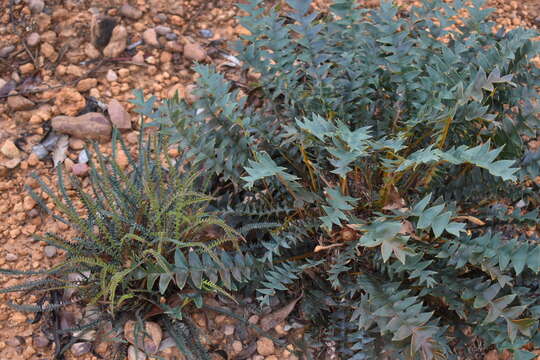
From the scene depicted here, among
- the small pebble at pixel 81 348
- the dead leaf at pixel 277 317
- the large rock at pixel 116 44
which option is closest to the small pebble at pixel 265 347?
the dead leaf at pixel 277 317

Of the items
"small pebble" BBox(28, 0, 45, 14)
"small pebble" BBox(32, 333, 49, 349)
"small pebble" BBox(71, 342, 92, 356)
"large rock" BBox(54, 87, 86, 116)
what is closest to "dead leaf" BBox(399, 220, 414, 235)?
"small pebble" BBox(71, 342, 92, 356)

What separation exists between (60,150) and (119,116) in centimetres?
27

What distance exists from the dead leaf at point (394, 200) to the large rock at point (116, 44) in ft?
4.82

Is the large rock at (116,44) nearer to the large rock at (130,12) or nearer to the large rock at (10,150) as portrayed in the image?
the large rock at (130,12)

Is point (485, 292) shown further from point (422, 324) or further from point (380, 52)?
point (380, 52)

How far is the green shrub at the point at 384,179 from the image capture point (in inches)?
68.0

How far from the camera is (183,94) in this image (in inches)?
104

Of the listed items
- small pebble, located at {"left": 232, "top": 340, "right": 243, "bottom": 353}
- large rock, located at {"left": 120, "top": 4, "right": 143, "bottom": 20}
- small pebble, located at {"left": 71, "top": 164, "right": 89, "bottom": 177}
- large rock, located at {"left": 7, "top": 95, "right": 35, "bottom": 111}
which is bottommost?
small pebble, located at {"left": 232, "top": 340, "right": 243, "bottom": 353}

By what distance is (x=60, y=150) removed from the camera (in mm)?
2428

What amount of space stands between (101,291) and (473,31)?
1570mm

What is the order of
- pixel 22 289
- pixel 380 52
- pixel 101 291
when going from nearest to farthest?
pixel 101 291 → pixel 22 289 → pixel 380 52

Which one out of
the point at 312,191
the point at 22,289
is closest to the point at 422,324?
the point at 312,191

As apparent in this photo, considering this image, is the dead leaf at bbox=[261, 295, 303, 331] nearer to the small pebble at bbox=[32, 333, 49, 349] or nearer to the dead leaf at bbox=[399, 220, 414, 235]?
the dead leaf at bbox=[399, 220, 414, 235]

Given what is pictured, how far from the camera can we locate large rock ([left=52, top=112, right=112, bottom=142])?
2.46 metres
